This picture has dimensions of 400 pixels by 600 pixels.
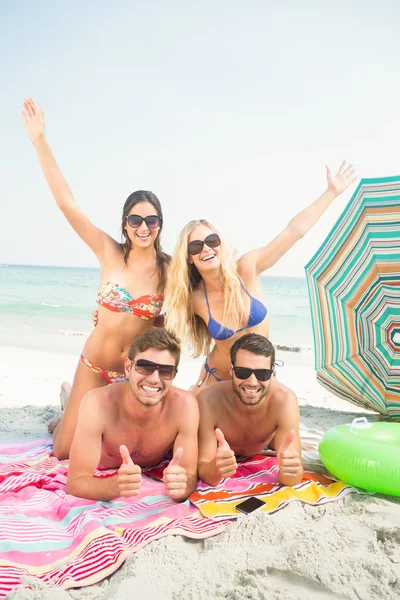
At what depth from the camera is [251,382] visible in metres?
3.53

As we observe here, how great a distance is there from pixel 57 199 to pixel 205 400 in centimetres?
216

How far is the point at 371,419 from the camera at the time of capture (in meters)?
5.46

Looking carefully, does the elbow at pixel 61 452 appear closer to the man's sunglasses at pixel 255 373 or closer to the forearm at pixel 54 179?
the man's sunglasses at pixel 255 373

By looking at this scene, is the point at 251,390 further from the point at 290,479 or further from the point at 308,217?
the point at 308,217

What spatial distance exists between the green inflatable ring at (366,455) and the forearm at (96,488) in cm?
153

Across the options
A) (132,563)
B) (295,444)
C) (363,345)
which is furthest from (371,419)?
(132,563)

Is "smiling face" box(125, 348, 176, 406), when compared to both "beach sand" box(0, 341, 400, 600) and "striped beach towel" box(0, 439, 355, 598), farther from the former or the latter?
"beach sand" box(0, 341, 400, 600)

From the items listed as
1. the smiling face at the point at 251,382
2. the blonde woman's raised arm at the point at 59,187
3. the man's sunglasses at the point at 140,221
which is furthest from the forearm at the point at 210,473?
the blonde woman's raised arm at the point at 59,187

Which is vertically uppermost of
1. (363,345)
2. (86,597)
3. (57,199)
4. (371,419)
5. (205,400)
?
(57,199)

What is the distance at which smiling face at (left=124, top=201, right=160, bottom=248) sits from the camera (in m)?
4.27

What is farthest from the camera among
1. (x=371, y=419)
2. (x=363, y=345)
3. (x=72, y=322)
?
(x=72, y=322)

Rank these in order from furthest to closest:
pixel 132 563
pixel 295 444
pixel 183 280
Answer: pixel 183 280 < pixel 295 444 < pixel 132 563

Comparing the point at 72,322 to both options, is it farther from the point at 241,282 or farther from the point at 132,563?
the point at 132,563

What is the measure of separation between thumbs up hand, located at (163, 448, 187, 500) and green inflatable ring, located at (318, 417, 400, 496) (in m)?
1.13
